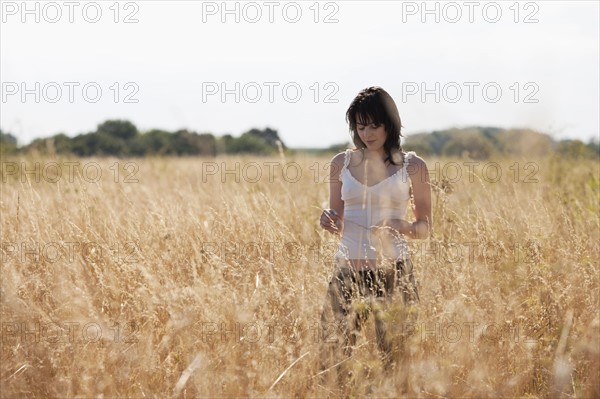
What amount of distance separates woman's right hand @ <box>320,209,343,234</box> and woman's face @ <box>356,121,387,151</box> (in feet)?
1.11

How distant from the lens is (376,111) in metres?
2.90

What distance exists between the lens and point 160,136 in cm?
3250

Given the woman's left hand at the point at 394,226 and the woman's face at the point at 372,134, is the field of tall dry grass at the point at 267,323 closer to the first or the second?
the woman's left hand at the point at 394,226

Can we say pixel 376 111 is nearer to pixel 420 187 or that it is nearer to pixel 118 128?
pixel 420 187

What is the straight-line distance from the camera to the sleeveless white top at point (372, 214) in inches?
111

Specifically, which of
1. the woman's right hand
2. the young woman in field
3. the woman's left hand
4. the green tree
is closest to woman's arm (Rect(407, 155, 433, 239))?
the young woman in field

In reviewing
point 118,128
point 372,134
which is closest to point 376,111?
point 372,134

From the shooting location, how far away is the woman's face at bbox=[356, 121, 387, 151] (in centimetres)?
294

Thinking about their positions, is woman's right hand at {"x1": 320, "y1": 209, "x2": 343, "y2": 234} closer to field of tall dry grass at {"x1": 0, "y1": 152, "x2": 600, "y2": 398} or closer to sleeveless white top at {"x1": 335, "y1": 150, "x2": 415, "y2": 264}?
sleeveless white top at {"x1": 335, "y1": 150, "x2": 415, "y2": 264}

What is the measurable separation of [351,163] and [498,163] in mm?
5036

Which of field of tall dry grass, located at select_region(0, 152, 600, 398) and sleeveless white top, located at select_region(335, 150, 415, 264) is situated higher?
sleeveless white top, located at select_region(335, 150, 415, 264)

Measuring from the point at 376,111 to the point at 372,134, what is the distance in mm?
107

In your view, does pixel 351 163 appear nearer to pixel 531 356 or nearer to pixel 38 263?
pixel 531 356

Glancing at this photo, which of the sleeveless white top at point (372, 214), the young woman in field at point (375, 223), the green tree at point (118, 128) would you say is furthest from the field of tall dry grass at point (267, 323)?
the green tree at point (118, 128)
